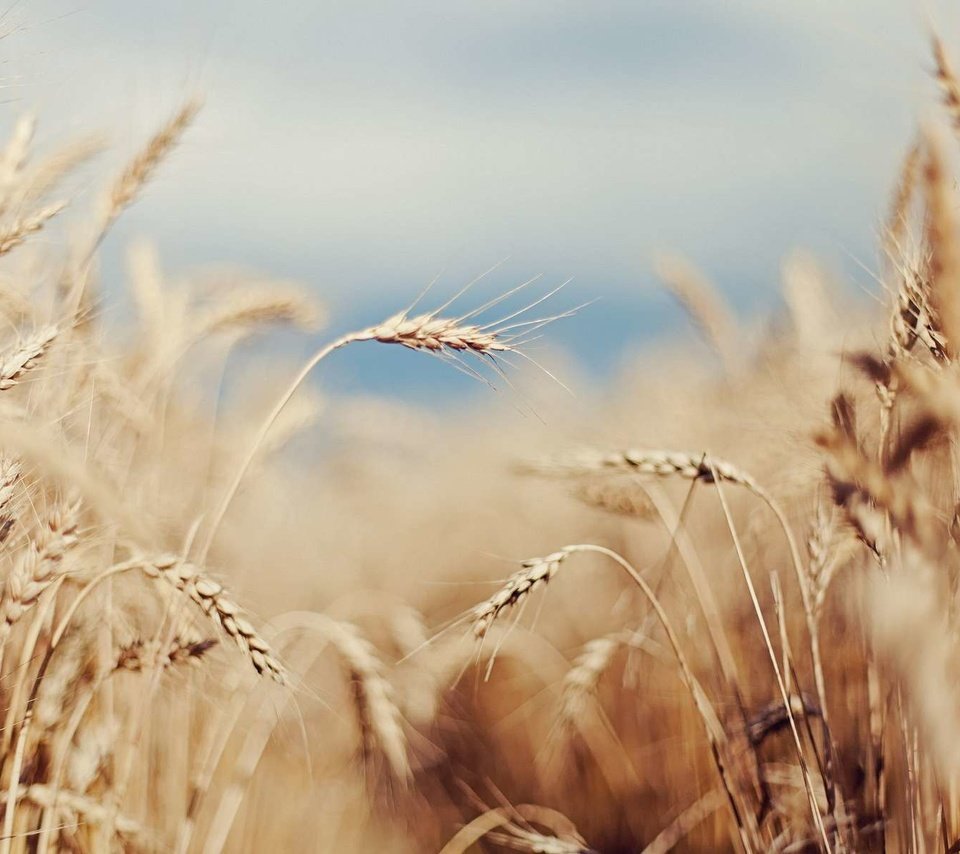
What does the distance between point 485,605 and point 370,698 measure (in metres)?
0.72

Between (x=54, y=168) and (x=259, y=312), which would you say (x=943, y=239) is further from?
(x=54, y=168)

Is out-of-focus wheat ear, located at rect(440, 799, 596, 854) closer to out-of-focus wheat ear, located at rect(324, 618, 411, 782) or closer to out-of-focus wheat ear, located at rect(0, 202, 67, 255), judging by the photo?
out-of-focus wheat ear, located at rect(324, 618, 411, 782)

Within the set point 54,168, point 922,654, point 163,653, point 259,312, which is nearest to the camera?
point 922,654

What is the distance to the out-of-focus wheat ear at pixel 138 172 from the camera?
2.22m

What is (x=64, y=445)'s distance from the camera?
1.74 meters

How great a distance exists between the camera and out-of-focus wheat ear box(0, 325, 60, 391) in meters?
1.56

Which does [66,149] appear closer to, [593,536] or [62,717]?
[62,717]

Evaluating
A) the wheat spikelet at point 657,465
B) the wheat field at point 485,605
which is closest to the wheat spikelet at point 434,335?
the wheat field at point 485,605

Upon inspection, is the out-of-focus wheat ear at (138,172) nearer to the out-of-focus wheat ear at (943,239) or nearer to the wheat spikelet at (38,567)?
the wheat spikelet at (38,567)

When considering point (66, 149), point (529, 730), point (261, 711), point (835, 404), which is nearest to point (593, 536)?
point (529, 730)

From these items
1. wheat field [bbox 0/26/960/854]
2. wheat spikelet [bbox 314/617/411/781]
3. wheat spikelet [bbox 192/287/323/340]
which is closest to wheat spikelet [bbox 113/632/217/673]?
wheat field [bbox 0/26/960/854]

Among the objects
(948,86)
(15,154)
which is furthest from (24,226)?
(948,86)

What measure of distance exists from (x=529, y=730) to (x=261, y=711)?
166cm

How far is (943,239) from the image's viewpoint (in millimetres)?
1209
